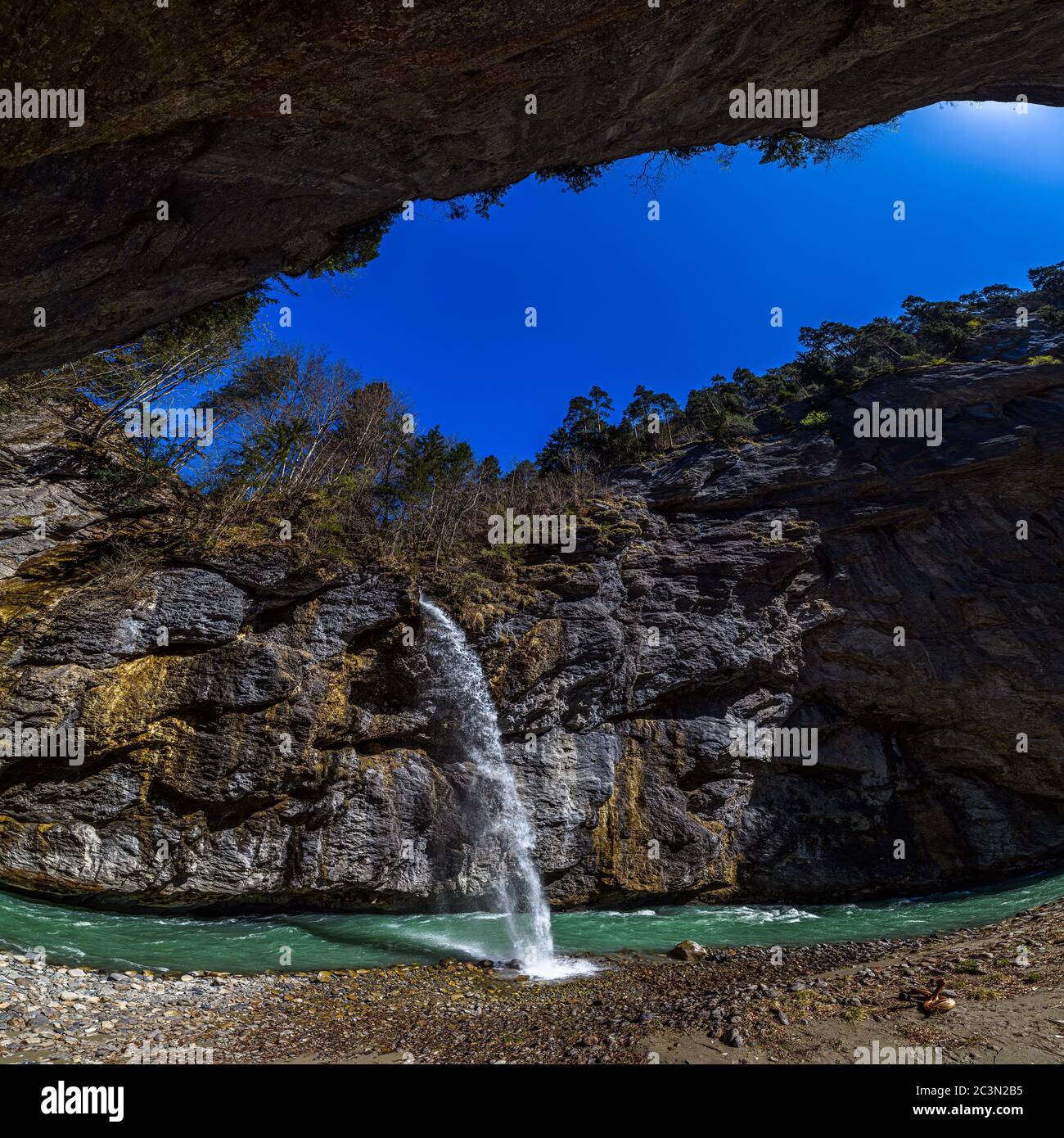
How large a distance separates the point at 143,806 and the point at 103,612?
16.3ft

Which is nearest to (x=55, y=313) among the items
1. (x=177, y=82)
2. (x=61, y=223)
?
(x=61, y=223)

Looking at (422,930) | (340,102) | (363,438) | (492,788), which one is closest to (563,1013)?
(422,930)

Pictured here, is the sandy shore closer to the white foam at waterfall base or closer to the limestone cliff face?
the white foam at waterfall base

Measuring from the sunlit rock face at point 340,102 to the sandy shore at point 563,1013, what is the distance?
8.96 metres

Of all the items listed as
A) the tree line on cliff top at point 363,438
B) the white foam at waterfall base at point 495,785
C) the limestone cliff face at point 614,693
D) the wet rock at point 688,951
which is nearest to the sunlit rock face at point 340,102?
the tree line on cliff top at point 363,438

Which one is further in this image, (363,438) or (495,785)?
(363,438)

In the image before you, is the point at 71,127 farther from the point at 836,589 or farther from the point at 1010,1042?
the point at 836,589

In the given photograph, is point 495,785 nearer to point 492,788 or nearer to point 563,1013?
point 492,788

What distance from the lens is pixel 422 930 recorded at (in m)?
14.8

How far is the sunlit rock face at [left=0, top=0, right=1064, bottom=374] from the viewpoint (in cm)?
451

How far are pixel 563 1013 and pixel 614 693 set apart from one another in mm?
11568

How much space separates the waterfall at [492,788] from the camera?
54.7ft

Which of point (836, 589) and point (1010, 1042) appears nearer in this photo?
point (1010, 1042)
